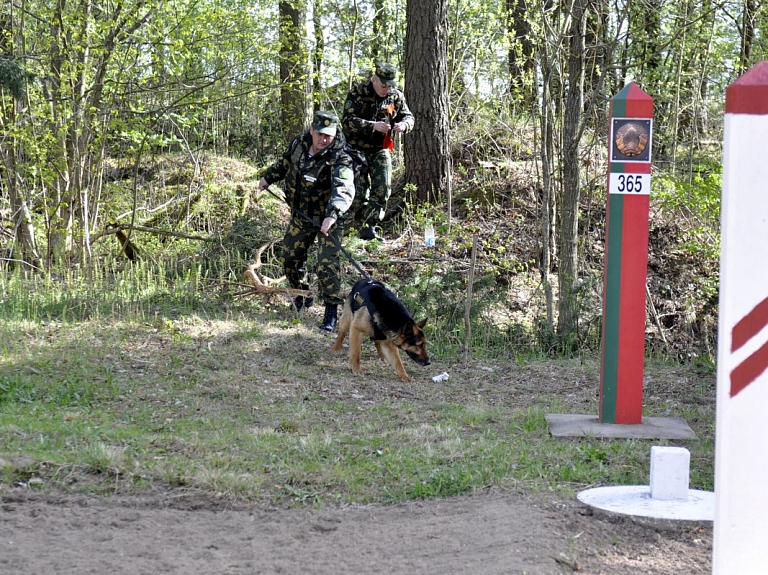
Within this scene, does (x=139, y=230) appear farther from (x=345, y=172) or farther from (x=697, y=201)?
(x=697, y=201)

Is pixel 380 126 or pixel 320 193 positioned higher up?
pixel 380 126

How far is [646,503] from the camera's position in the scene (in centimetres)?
396

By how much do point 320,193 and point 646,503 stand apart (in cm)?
562

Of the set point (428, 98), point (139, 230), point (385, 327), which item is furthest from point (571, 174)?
point (139, 230)

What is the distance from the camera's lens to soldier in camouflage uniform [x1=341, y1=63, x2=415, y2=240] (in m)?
9.77

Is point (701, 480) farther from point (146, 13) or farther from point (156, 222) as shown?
point (156, 222)

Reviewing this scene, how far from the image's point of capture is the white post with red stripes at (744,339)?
7.36ft

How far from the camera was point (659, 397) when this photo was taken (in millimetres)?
6809

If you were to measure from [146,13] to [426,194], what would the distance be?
16.3 ft

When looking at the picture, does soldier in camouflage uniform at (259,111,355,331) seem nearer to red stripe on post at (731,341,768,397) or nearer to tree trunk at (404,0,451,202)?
tree trunk at (404,0,451,202)

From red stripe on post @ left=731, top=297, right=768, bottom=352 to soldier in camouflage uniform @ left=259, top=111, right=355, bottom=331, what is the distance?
238 inches

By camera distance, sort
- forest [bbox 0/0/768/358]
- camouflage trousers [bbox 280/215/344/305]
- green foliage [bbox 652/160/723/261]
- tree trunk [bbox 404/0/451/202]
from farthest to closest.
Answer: tree trunk [bbox 404/0/451/202] < green foliage [bbox 652/160/723/261] < forest [bbox 0/0/768/358] < camouflage trousers [bbox 280/215/344/305]

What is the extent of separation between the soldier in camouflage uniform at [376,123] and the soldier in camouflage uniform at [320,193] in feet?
4.34

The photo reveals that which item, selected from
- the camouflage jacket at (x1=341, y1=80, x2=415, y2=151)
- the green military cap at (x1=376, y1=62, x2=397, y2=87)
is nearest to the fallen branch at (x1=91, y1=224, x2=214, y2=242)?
the camouflage jacket at (x1=341, y1=80, x2=415, y2=151)
